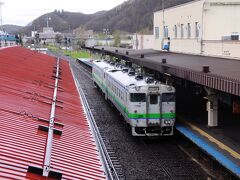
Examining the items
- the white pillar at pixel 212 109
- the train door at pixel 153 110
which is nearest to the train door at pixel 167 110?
the train door at pixel 153 110


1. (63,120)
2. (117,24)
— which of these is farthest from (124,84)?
(117,24)

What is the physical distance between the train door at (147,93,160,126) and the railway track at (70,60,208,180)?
3.28 feet

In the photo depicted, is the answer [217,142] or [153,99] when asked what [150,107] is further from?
[217,142]

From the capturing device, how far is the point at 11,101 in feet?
30.4

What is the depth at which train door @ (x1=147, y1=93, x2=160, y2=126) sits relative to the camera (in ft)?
58.1

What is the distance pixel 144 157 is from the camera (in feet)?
52.2

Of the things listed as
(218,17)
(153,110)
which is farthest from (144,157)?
(218,17)

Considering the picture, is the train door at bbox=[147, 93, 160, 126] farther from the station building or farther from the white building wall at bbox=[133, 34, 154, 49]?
the white building wall at bbox=[133, 34, 154, 49]

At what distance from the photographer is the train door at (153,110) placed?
1770 centimetres

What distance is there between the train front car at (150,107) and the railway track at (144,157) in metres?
0.84

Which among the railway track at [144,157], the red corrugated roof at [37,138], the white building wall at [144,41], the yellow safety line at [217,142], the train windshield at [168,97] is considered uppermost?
the white building wall at [144,41]

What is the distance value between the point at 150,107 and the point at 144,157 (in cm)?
265

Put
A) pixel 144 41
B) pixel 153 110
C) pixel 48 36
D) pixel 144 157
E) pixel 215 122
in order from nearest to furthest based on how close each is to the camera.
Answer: pixel 144 157
pixel 215 122
pixel 153 110
pixel 144 41
pixel 48 36

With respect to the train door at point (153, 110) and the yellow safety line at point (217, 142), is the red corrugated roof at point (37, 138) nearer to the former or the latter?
the yellow safety line at point (217, 142)
